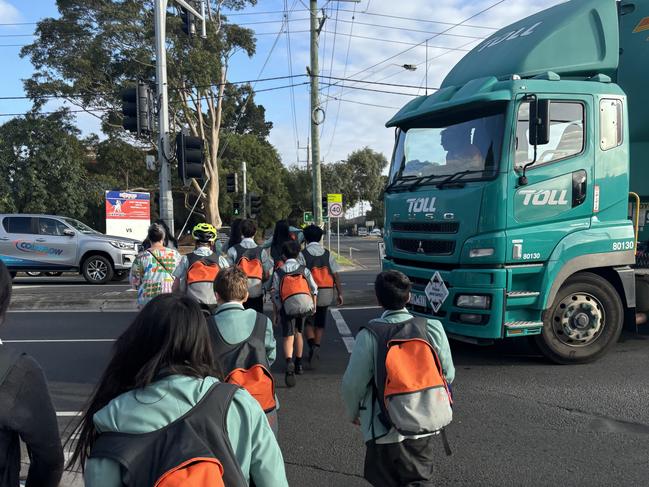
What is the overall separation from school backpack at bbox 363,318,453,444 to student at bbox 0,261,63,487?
1.47 meters

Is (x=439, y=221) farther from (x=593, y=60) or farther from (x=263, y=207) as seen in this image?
(x=263, y=207)

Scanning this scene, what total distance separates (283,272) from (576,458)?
128 inches

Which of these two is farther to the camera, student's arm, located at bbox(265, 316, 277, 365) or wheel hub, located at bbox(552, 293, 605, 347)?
wheel hub, located at bbox(552, 293, 605, 347)

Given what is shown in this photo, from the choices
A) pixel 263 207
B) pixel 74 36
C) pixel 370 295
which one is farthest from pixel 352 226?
pixel 370 295

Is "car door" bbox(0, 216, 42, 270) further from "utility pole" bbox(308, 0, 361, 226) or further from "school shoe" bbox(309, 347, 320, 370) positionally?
"school shoe" bbox(309, 347, 320, 370)

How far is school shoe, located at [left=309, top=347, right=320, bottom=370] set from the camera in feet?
21.2

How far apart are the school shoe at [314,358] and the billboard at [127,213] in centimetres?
1630

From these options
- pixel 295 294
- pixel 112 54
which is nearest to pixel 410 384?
pixel 295 294

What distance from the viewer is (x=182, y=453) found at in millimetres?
1478

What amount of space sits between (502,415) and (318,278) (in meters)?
2.58

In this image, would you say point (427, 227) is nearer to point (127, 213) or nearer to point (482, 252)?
point (482, 252)

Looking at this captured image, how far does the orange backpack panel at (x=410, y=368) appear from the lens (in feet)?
8.65

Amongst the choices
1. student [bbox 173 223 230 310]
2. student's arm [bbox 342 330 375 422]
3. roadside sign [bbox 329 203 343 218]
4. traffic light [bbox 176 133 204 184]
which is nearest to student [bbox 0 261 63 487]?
student's arm [bbox 342 330 375 422]

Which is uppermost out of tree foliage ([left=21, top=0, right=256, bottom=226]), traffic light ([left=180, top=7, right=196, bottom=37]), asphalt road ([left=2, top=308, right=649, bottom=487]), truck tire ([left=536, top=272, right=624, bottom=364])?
tree foliage ([left=21, top=0, right=256, bottom=226])
